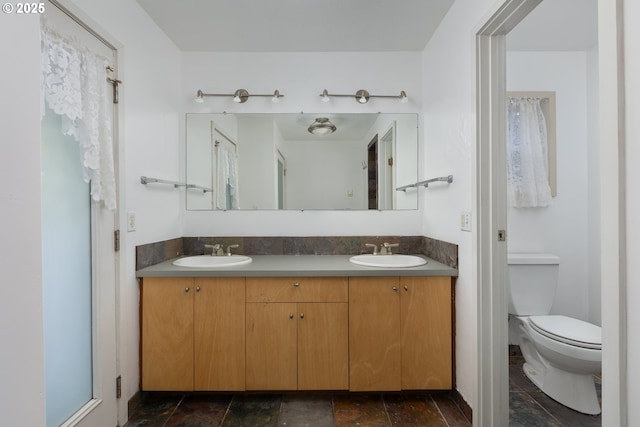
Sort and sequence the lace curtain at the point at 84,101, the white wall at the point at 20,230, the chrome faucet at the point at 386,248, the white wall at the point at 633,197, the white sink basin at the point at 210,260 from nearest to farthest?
the white wall at the point at 20,230
the white wall at the point at 633,197
the lace curtain at the point at 84,101
the white sink basin at the point at 210,260
the chrome faucet at the point at 386,248

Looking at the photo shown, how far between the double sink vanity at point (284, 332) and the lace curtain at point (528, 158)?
103cm

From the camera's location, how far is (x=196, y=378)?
5.94 ft

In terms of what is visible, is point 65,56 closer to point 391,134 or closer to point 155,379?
point 155,379

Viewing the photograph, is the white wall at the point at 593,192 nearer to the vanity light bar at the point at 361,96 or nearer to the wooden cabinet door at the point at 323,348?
the vanity light bar at the point at 361,96

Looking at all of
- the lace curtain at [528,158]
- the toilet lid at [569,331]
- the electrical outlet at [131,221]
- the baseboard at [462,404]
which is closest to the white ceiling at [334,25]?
the lace curtain at [528,158]

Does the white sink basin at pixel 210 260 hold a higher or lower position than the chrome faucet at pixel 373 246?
lower

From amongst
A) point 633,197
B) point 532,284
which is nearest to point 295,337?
point 633,197

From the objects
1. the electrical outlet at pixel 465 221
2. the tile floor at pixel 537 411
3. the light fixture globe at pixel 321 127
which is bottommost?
the tile floor at pixel 537 411

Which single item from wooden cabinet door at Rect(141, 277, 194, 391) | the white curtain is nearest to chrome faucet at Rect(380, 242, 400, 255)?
the white curtain

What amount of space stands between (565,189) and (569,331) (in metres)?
1.14

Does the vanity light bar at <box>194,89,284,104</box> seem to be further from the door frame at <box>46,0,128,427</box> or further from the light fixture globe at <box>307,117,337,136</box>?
the door frame at <box>46,0,128,427</box>

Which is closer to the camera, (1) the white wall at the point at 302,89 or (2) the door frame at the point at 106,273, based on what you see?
(2) the door frame at the point at 106,273

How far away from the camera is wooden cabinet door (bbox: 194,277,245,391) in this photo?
181cm

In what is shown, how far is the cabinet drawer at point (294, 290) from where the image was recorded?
182 centimetres
